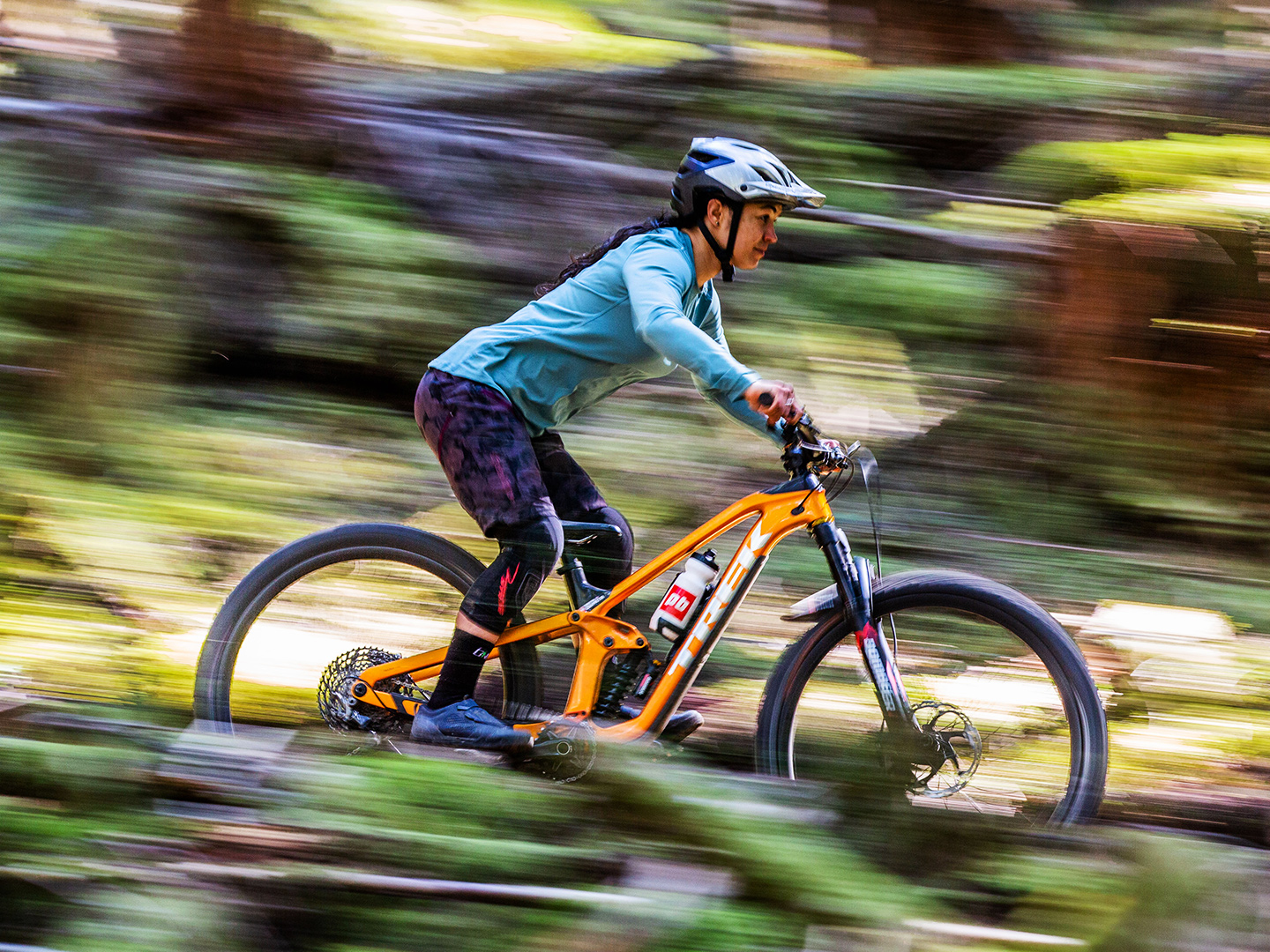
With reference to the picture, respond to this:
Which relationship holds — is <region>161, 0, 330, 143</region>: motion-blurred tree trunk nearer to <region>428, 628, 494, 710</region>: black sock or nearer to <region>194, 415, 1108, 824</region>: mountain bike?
<region>194, 415, 1108, 824</region>: mountain bike

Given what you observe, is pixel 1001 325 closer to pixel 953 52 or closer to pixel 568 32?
pixel 953 52

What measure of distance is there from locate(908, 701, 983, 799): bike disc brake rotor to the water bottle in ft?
2.00

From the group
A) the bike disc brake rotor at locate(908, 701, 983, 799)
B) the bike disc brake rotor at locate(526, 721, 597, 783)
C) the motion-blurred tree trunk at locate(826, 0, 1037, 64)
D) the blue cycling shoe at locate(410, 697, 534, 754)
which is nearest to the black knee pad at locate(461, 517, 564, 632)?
the blue cycling shoe at locate(410, 697, 534, 754)

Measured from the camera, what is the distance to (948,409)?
4051 millimetres

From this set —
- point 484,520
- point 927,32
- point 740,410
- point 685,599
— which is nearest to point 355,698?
point 484,520

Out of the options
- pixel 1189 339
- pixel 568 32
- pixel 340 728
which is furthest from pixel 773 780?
pixel 568 32

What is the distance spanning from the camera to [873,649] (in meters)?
2.71

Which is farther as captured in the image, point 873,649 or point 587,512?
point 587,512

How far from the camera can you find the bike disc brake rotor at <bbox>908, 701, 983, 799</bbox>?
8.91ft

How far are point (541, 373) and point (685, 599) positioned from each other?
0.69m

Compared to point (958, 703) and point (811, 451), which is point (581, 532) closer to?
point (811, 451)

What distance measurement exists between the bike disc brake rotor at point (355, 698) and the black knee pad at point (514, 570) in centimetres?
31

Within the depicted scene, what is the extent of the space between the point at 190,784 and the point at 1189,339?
3.59m

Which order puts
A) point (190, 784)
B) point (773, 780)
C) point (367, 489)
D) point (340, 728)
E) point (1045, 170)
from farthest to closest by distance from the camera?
1. point (1045, 170)
2. point (367, 489)
3. point (340, 728)
4. point (773, 780)
5. point (190, 784)
